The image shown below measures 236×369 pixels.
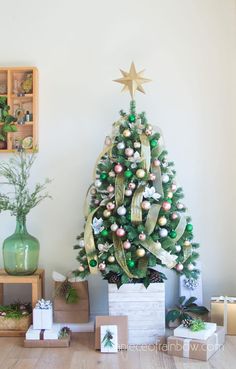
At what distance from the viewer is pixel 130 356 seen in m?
2.36

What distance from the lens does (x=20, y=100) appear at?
3.03 m

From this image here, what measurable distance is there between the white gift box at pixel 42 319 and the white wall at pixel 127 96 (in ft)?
1.42

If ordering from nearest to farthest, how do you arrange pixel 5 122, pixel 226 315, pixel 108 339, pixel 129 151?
pixel 108 339, pixel 129 151, pixel 226 315, pixel 5 122

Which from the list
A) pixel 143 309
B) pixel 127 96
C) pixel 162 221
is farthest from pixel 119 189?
pixel 127 96

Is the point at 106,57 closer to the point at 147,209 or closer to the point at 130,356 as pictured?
the point at 147,209

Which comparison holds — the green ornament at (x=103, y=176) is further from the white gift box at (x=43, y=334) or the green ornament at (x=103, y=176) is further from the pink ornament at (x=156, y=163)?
the white gift box at (x=43, y=334)

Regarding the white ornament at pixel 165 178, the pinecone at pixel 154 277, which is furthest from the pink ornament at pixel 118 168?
the pinecone at pixel 154 277

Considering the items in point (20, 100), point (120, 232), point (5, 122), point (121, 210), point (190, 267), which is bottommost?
point (190, 267)

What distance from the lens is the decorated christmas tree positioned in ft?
8.09

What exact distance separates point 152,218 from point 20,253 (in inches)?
33.2

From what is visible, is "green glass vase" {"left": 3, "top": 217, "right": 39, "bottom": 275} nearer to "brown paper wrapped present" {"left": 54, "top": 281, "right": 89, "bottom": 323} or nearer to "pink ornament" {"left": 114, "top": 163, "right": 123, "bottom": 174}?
"brown paper wrapped present" {"left": 54, "top": 281, "right": 89, "bottom": 323}

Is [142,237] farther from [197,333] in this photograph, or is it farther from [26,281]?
[26,281]

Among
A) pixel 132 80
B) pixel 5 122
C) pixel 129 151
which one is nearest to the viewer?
pixel 129 151

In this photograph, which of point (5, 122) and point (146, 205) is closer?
point (146, 205)
